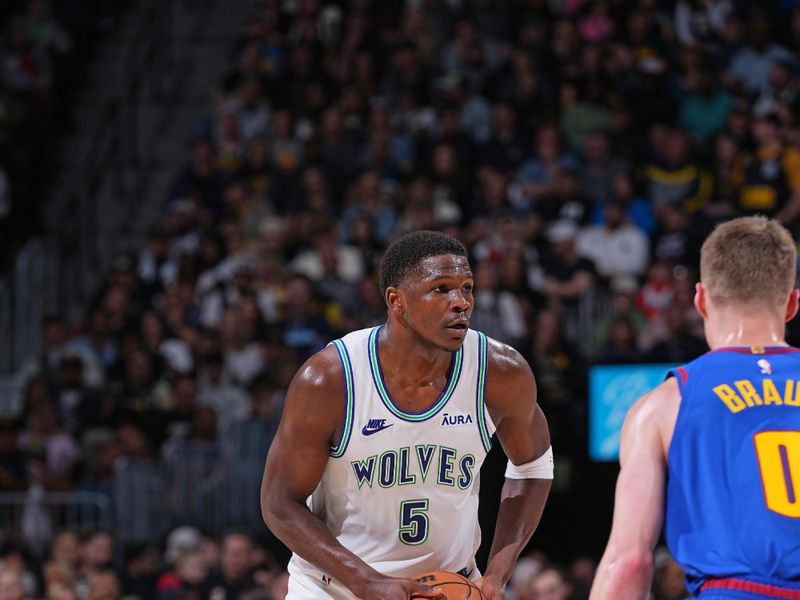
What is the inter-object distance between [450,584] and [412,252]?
119 centimetres

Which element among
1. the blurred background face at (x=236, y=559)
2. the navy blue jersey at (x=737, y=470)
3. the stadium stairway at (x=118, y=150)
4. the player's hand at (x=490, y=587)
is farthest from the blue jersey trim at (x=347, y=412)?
the stadium stairway at (x=118, y=150)

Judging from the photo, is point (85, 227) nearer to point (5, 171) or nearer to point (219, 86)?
point (5, 171)

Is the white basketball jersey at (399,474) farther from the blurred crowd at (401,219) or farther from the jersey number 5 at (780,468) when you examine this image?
the blurred crowd at (401,219)

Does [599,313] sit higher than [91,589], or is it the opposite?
[599,313]

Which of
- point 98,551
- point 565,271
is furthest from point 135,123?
point 98,551

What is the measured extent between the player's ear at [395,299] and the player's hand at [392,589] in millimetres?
971

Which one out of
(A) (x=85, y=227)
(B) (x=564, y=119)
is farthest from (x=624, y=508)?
(A) (x=85, y=227)

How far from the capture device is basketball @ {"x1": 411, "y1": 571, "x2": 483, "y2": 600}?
16.1 ft

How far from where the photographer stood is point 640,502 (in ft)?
12.5

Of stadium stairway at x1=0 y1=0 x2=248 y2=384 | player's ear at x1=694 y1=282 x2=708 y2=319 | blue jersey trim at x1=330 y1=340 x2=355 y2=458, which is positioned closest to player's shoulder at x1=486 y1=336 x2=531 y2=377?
blue jersey trim at x1=330 y1=340 x2=355 y2=458

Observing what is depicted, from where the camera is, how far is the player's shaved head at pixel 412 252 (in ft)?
16.6

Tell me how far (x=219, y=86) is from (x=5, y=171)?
107 inches

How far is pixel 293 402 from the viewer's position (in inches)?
197

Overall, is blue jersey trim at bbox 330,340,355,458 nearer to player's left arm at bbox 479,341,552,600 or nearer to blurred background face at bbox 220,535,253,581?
player's left arm at bbox 479,341,552,600
